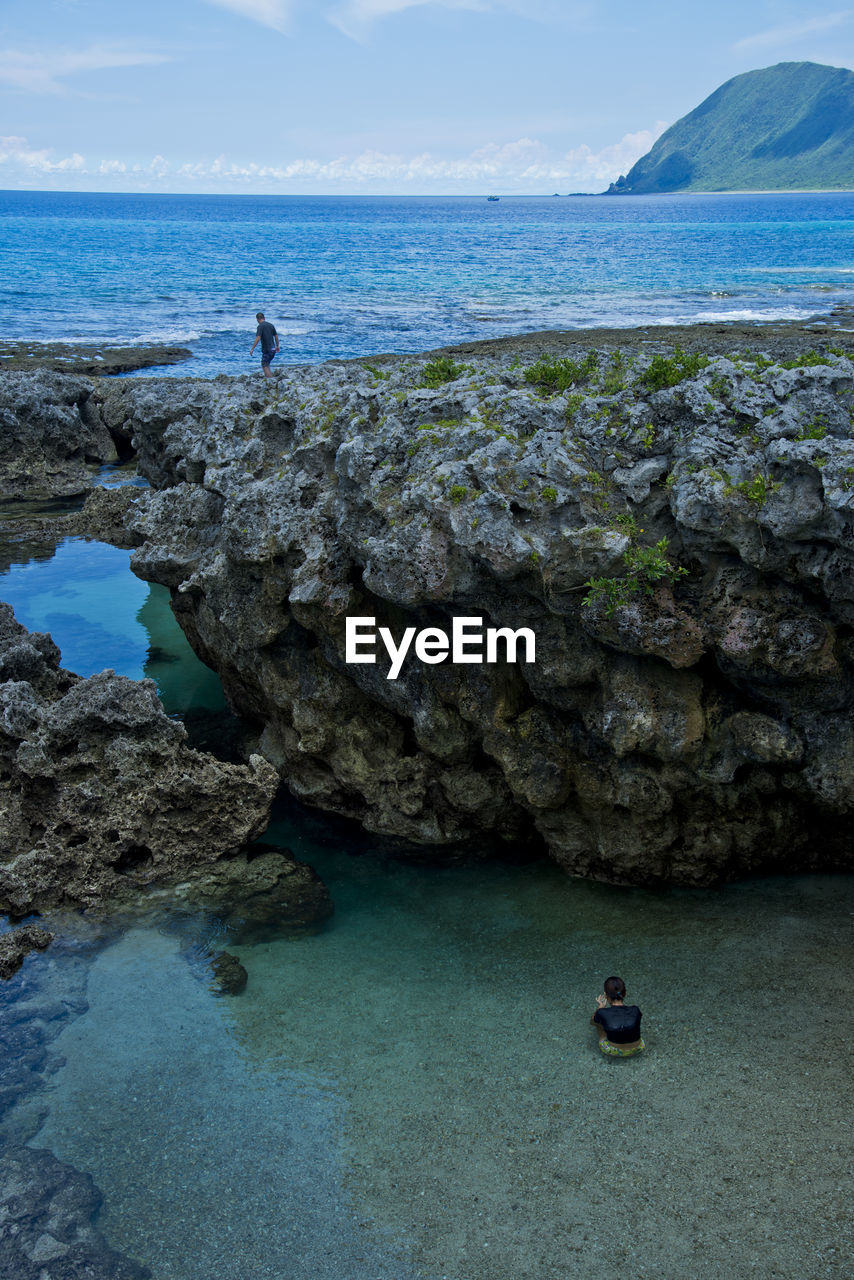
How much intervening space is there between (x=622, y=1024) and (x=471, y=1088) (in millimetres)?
1659

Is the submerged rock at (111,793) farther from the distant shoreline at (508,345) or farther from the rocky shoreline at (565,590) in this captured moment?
the distant shoreline at (508,345)

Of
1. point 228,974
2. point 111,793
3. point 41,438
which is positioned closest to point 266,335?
point 41,438

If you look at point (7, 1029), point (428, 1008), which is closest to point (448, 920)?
point (428, 1008)

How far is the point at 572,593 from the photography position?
34.2 ft

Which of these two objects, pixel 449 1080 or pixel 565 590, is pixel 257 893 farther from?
pixel 565 590

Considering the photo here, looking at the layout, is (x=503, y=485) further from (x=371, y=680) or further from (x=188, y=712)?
(x=188, y=712)

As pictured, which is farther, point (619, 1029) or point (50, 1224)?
point (619, 1029)

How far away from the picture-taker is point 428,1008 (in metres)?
10.2

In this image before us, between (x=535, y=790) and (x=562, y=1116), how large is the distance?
13.6 ft

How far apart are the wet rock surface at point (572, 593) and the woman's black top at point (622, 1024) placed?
9.31 ft

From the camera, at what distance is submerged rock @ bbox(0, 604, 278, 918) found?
40.0ft

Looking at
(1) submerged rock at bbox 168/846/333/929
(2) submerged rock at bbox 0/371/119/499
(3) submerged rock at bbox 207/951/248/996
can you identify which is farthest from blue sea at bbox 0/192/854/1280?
(2) submerged rock at bbox 0/371/119/499

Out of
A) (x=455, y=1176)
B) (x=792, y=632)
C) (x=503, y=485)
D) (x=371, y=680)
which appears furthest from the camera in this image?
(x=371, y=680)

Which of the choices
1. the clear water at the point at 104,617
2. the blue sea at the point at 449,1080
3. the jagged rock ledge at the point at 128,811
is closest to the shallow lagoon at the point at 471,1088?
the blue sea at the point at 449,1080
